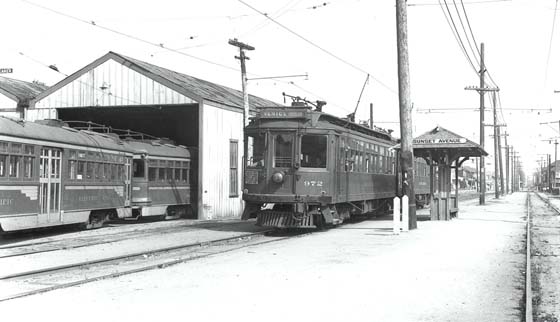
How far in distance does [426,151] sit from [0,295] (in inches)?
695

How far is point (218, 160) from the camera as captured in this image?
25.2m

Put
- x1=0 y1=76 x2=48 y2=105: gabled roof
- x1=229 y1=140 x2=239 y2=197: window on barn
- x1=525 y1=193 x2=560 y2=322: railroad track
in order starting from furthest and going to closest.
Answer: x1=0 y1=76 x2=48 y2=105: gabled roof, x1=229 y1=140 x2=239 y2=197: window on barn, x1=525 y1=193 x2=560 y2=322: railroad track

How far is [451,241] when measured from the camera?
14820 millimetres

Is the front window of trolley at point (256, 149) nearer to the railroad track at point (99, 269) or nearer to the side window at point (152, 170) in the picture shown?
the railroad track at point (99, 269)

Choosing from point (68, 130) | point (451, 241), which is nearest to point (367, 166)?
point (451, 241)

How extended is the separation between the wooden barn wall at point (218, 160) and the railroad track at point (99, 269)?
9.91 meters

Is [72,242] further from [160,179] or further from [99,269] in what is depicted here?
[160,179]

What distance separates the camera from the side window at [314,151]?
16020 mm

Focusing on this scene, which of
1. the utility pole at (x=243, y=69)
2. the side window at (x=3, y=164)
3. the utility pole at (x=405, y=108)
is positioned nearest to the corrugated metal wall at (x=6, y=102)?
the utility pole at (x=243, y=69)

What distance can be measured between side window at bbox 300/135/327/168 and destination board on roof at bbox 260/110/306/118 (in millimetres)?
607

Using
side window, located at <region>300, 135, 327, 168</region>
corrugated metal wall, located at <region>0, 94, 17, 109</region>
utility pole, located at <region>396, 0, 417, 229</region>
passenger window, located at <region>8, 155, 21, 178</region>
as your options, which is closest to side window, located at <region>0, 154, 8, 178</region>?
passenger window, located at <region>8, 155, 21, 178</region>

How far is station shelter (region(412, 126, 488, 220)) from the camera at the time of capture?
21.4 meters

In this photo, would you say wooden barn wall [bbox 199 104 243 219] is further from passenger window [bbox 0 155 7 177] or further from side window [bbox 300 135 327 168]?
passenger window [bbox 0 155 7 177]

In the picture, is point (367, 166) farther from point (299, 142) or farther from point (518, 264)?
point (518, 264)
